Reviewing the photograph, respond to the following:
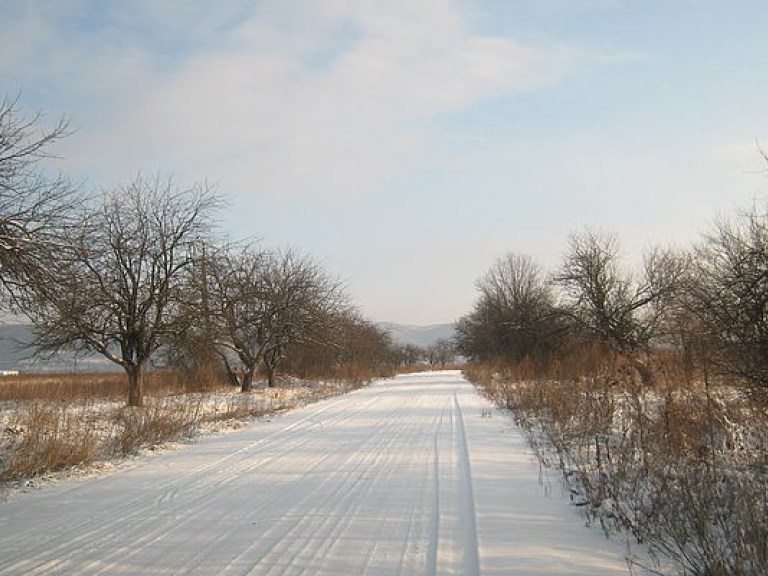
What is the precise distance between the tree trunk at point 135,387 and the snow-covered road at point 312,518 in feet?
31.4

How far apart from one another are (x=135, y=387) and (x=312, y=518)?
15.8m

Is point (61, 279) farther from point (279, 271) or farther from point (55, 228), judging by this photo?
point (279, 271)

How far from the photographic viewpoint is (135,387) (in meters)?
19.9

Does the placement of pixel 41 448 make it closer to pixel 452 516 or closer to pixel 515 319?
pixel 452 516

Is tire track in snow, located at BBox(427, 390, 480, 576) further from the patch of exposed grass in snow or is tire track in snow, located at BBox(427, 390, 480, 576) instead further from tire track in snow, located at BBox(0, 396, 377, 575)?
the patch of exposed grass in snow

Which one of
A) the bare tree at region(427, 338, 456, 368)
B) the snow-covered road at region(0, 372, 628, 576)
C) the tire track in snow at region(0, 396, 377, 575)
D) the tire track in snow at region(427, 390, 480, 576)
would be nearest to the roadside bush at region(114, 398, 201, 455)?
the snow-covered road at region(0, 372, 628, 576)

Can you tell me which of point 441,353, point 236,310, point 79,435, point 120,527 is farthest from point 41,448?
point 441,353

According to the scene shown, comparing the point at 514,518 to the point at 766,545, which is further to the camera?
the point at 514,518

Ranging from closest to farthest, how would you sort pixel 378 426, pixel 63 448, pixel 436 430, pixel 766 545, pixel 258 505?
pixel 766 545, pixel 258 505, pixel 63 448, pixel 436 430, pixel 378 426

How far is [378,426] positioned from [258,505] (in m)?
7.88

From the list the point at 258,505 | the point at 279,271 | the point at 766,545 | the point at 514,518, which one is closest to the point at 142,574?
the point at 258,505

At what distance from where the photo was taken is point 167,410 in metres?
15.1

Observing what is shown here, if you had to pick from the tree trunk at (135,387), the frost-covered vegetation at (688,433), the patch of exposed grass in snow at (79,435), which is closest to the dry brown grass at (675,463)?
the frost-covered vegetation at (688,433)

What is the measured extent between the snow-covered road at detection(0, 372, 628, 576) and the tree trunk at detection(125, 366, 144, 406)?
377 inches
